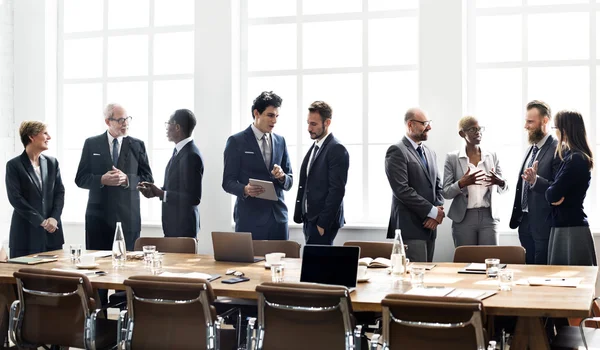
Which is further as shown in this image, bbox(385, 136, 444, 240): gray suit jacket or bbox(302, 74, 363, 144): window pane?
bbox(302, 74, 363, 144): window pane

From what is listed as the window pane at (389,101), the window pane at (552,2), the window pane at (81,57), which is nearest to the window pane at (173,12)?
the window pane at (81,57)

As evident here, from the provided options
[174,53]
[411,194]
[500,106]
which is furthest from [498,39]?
[174,53]

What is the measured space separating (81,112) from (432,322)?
581cm

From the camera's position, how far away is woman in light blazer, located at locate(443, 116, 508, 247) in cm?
609

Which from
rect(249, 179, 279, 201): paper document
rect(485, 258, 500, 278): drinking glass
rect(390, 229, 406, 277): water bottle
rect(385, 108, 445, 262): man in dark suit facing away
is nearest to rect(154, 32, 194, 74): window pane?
rect(249, 179, 279, 201): paper document

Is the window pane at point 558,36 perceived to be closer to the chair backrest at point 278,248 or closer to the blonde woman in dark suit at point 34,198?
the chair backrest at point 278,248

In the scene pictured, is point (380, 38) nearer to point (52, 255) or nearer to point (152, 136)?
point (152, 136)

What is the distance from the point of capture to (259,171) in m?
6.44

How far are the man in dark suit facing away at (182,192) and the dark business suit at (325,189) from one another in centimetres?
128

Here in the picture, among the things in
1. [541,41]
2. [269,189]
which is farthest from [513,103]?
[269,189]

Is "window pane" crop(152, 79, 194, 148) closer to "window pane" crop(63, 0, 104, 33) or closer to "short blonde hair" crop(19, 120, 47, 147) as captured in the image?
"window pane" crop(63, 0, 104, 33)

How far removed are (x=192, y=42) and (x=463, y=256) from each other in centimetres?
414

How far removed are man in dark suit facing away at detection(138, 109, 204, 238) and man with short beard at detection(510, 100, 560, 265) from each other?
297 centimetres

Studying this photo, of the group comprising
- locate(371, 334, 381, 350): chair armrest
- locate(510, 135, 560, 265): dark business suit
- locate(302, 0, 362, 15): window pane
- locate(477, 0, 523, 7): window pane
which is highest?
locate(302, 0, 362, 15): window pane
